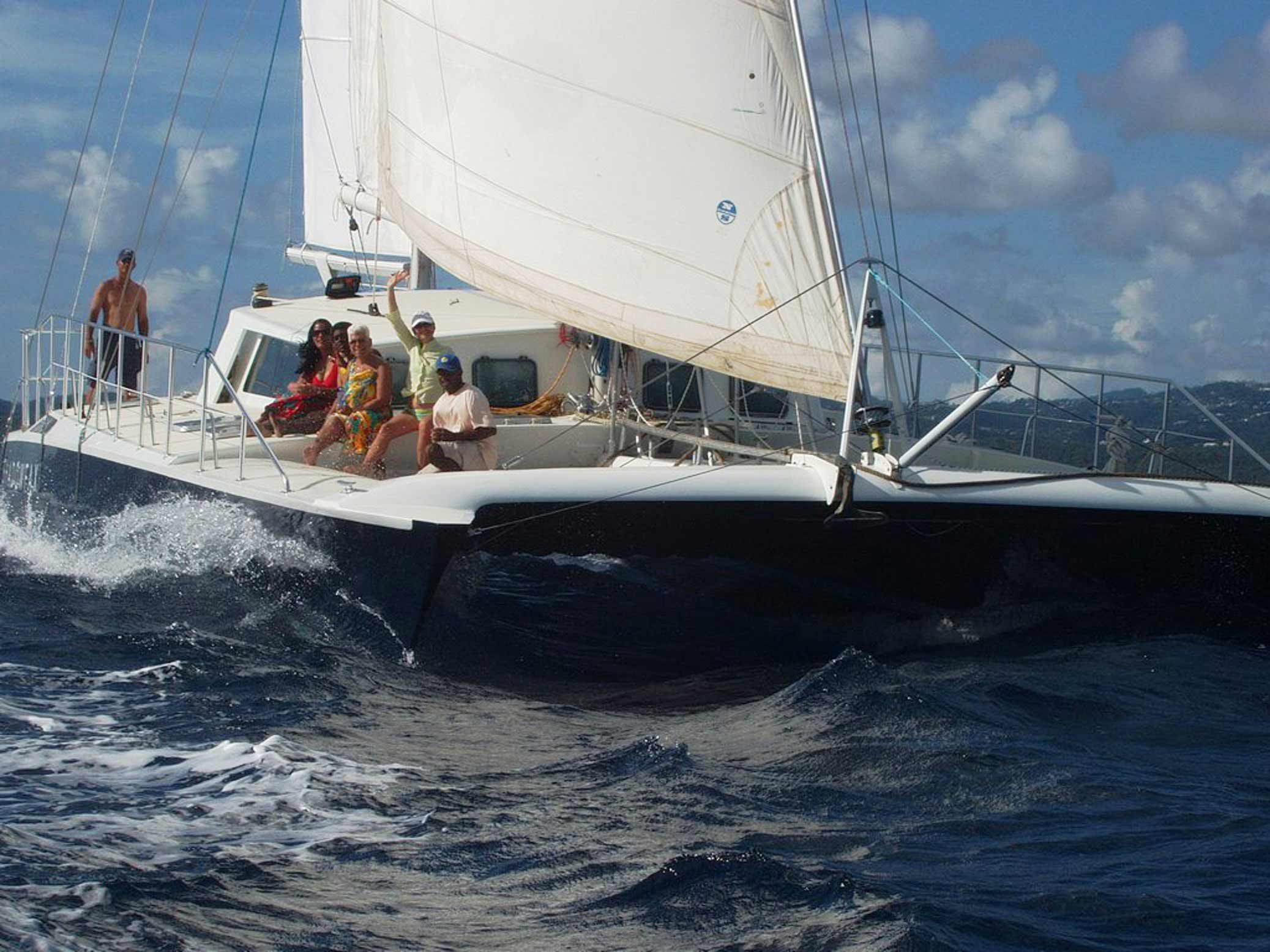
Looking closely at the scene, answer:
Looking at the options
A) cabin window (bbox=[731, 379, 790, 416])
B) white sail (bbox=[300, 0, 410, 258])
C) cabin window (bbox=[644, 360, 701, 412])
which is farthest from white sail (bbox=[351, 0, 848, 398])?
white sail (bbox=[300, 0, 410, 258])

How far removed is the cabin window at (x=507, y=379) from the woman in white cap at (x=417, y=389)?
2.52 feet

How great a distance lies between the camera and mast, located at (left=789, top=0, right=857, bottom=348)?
8.89m

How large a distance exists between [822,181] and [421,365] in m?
2.70

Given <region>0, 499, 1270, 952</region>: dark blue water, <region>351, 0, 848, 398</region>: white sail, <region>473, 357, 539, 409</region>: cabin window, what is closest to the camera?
<region>0, 499, 1270, 952</region>: dark blue water

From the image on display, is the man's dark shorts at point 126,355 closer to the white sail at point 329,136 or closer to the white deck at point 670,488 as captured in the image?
the white sail at point 329,136

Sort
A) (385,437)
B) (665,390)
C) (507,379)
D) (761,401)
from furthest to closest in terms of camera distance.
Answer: (761,401) → (665,390) → (507,379) → (385,437)

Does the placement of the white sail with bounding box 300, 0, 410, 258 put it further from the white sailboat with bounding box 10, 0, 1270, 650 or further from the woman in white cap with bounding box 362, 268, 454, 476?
the woman in white cap with bounding box 362, 268, 454, 476

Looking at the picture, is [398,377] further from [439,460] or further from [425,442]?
[439,460]

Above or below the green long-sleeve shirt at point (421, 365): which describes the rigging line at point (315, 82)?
above

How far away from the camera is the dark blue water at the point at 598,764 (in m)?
4.90

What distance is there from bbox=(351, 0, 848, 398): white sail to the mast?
0.11 ft

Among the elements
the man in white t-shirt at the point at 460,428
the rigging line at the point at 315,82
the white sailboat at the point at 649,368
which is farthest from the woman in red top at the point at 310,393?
the rigging line at the point at 315,82

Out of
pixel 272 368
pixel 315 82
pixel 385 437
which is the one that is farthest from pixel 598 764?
pixel 315 82

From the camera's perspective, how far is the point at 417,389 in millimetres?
9648
